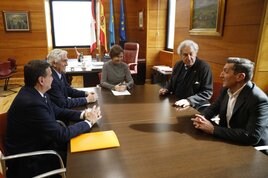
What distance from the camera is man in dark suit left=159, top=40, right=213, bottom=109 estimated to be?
7.48 feet

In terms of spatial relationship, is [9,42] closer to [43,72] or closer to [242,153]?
[43,72]

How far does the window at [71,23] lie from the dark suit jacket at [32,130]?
5.06 metres

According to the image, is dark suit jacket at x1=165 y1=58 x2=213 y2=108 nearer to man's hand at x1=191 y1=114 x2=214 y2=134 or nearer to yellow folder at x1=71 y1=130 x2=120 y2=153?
man's hand at x1=191 y1=114 x2=214 y2=134

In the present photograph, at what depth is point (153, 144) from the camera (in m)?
1.32

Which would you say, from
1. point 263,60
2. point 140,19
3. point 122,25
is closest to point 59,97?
point 263,60

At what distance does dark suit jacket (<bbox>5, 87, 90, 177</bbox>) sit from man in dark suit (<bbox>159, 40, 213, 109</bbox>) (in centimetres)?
Result: 124

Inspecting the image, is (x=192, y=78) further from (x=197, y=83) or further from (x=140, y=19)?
(x=140, y=19)

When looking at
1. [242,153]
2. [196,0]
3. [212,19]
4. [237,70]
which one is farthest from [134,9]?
[242,153]

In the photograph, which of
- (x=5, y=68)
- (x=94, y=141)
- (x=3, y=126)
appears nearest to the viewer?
(x=94, y=141)

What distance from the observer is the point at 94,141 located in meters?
1.33

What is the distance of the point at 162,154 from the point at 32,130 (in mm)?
856

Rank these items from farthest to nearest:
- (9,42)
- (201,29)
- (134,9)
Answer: (134,9), (9,42), (201,29)

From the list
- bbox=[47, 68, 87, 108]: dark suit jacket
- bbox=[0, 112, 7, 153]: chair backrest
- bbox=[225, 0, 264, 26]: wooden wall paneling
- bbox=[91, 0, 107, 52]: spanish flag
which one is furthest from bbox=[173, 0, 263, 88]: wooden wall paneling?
bbox=[91, 0, 107, 52]: spanish flag

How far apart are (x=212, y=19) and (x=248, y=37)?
0.73 meters
